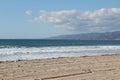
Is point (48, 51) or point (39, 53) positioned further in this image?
point (48, 51)

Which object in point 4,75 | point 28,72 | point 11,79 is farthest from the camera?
point 28,72

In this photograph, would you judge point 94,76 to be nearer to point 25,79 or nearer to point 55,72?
point 55,72

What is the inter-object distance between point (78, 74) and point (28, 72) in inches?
78.9

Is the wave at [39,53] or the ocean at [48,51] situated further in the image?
the ocean at [48,51]

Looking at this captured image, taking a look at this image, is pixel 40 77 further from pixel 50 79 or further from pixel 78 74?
pixel 78 74

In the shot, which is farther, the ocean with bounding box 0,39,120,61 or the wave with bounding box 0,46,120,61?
the ocean with bounding box 0,39,120,61

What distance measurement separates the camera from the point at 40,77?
36.5ft

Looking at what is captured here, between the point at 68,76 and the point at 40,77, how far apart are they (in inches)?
43.2

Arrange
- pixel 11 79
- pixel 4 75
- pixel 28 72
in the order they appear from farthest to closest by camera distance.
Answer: pixel 28 72
pixel 4 75
pixel 11 79

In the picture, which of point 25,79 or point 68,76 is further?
point 68,76

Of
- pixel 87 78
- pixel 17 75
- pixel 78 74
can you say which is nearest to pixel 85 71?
pixel 78 74

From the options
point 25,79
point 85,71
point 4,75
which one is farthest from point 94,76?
point 4,75

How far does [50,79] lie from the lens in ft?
35.5

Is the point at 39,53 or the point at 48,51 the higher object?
the point at 39,53
